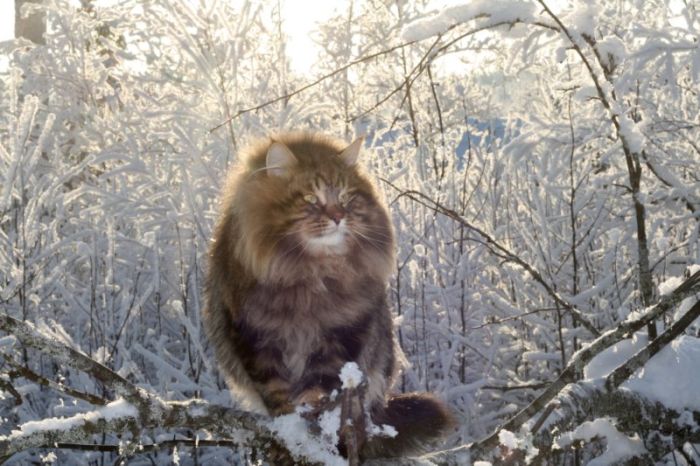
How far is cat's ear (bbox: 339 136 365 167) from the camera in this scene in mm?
2318

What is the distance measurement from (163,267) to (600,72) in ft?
11.1

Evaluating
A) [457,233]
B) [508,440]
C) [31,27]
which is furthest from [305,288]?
[31,27]

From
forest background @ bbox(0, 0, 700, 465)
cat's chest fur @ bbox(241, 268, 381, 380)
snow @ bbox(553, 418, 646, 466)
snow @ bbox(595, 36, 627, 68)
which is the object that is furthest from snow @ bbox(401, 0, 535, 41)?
snow @ bbox(553, 418, 646, 466)

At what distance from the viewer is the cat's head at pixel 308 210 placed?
210 cm

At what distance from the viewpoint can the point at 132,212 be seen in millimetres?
4902

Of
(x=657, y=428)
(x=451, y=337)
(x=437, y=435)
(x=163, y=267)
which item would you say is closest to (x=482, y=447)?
(x=657, y=428)

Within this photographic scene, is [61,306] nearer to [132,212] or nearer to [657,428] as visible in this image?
[132,212]

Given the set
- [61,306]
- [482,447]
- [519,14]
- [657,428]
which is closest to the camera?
[482,447]

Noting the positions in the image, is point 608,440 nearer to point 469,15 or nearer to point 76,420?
point 76,420

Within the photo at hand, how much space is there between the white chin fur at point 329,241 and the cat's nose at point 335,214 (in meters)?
0.01

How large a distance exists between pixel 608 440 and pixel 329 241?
0.94m

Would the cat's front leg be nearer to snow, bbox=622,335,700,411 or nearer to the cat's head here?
the cat's head

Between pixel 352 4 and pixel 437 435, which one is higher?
pixel 352 4

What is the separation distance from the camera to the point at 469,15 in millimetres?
2344
